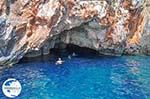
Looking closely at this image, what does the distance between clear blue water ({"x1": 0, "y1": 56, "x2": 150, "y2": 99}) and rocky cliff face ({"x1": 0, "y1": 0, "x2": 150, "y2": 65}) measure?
1.97 m

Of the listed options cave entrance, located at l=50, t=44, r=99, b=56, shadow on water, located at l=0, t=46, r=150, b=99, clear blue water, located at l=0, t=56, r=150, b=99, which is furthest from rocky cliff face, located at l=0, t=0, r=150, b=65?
clear blue water, located at l=0, t=56, r=150, b=99

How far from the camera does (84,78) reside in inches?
Answer: 1340

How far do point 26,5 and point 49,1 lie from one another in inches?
99.5

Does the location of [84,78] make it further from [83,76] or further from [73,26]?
[73,26]

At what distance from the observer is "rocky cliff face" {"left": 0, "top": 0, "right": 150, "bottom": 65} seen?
3559cm

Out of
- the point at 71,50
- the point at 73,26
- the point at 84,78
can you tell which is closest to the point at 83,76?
the point at 84,78

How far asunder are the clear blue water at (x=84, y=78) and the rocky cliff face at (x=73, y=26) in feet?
6.45

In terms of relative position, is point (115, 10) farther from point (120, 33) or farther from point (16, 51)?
point (16, 51)

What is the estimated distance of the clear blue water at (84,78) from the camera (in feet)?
95.5

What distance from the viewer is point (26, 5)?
36250 mm

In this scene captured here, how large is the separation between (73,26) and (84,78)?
329 inches

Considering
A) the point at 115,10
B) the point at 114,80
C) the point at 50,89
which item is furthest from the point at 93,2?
the point at 50,89

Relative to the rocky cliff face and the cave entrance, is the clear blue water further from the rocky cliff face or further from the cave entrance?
the cave entrance

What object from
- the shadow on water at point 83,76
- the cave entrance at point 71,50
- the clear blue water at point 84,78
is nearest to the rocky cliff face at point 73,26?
the cave entrance at point 71,50
